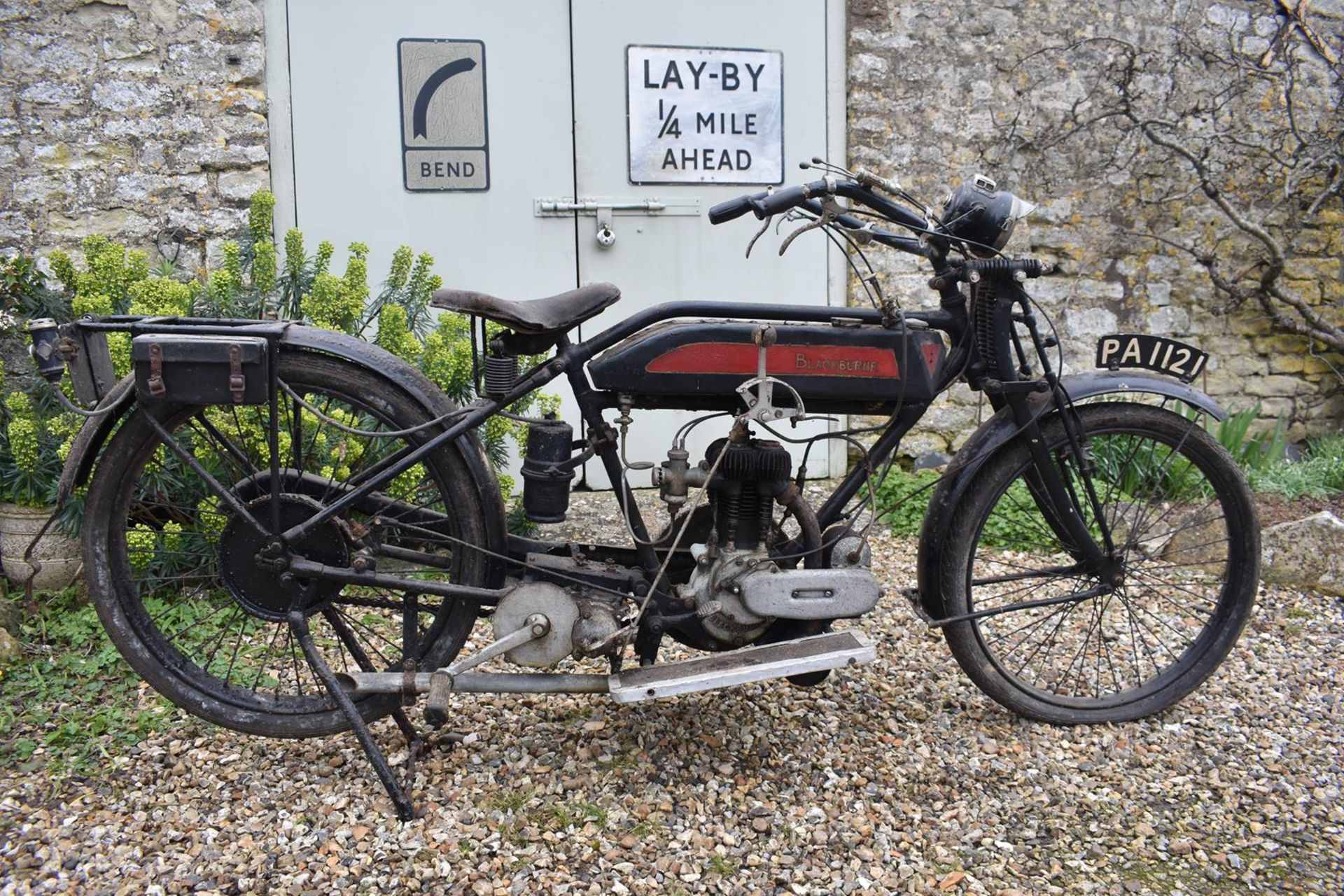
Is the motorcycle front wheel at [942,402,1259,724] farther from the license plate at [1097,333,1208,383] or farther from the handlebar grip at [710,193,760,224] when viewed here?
the handlebar grip at [710,193,760,224]

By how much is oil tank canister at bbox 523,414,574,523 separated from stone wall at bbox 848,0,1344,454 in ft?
10.9

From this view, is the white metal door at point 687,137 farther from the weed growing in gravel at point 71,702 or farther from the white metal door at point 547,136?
the weed growing in gravel at point 71,702

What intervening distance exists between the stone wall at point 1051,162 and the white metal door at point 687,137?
37 cm

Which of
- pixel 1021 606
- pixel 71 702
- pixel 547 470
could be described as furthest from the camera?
pixel 71 702

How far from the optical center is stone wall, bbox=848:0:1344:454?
5.33 m

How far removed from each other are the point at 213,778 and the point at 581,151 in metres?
3.30

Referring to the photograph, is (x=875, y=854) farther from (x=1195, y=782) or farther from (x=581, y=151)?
(x=581, y=151)

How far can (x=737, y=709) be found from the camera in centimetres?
296

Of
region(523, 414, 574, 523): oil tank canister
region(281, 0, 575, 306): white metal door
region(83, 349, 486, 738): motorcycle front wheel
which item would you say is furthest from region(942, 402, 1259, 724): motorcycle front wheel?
region(281, 0, 575, 306): white metal door

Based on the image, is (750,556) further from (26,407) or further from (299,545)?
(26,407)

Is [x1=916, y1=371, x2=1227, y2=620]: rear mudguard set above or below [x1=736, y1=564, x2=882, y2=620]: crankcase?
above

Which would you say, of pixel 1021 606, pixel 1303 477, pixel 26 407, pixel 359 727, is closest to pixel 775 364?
pixel 1021 606

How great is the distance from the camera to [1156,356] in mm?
2896

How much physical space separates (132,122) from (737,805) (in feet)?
12.9
